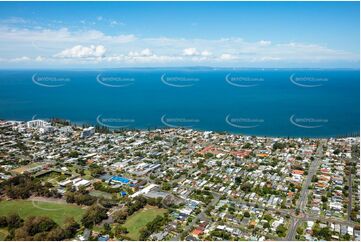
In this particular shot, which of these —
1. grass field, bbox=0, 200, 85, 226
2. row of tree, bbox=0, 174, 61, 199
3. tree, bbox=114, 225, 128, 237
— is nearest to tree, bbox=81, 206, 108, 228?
grass field, bbox=0, 200, 85, 226

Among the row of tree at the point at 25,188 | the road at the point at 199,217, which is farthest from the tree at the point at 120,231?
the row of tree at the point at 25,188

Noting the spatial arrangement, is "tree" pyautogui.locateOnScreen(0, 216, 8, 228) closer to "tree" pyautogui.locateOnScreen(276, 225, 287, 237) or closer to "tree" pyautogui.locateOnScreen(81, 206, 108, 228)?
"tree" pyautogui.locateOnScreen(81, 206, 108, 228)

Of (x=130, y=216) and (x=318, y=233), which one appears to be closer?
(x=318, y=233)

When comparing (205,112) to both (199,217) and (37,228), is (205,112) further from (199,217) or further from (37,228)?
(37,228)

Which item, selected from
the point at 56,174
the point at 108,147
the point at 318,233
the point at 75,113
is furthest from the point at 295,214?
the point at 75,113

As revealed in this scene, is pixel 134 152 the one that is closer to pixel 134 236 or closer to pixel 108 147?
pixel 108 147
